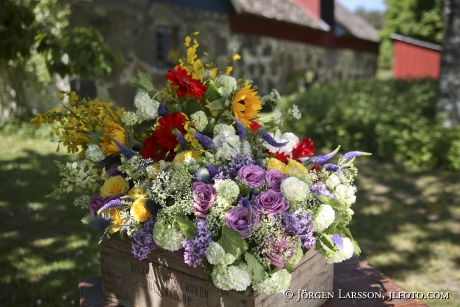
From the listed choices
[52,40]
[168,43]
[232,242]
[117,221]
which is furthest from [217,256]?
[168,43]

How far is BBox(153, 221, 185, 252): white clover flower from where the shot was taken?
1926 millimetres

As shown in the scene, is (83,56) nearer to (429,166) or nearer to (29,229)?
(29,229)

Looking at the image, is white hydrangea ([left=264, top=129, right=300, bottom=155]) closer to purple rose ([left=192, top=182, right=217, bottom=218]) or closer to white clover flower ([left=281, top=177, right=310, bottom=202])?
white clover flower ([left=281, top=177, right=310, bottom=202])

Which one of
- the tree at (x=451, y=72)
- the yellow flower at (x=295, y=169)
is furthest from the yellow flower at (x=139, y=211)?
the tree at (x=451, y=72)

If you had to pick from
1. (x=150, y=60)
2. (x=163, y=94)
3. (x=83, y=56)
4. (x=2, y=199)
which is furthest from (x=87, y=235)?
(x=150, y=60)

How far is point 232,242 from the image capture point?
1.86 metres

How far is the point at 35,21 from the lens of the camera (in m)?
7.11

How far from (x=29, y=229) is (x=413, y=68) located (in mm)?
18387

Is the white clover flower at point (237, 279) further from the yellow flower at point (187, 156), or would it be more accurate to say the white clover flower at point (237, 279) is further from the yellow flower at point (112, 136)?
the yellow flower at point (112, 136)

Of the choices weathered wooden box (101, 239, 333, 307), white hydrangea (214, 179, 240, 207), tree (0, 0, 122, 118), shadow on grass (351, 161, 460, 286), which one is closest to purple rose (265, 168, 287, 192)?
white hydrangea (214, 179, 240, 207)

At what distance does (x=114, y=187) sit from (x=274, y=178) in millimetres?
803

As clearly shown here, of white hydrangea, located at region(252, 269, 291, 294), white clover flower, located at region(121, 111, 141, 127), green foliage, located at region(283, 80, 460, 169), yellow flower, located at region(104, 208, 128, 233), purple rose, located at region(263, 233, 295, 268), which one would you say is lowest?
green foliage, located at region(283, 80, 460, 169)

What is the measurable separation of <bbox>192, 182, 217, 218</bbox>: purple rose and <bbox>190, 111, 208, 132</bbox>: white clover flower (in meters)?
0.45

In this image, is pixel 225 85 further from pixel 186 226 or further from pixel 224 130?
pixel 186 226
